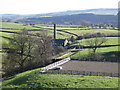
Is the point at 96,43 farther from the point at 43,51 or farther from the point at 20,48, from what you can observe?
the point at 20,48

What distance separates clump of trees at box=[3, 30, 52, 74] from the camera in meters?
37.8

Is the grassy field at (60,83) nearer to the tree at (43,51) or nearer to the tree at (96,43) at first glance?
the tree at (43,51)

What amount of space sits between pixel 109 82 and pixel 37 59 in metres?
19.5

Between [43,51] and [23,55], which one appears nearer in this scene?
[23,55]

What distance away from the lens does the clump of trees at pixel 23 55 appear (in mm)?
37812

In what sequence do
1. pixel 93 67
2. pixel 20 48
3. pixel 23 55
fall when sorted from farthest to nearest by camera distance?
pixel 23 55, pixel 20 48, pixel 93 67

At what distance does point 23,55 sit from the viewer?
42.4 meters

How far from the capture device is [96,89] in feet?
72.8

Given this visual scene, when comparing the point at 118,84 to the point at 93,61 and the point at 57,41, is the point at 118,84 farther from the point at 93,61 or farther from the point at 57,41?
the point at 57,41

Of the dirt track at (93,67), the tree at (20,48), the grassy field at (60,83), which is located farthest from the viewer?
the tree at (20,48)

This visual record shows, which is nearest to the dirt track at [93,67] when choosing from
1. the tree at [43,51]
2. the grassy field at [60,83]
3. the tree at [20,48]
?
the tree at [43,51]

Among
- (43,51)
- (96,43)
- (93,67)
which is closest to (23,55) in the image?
(43,51)

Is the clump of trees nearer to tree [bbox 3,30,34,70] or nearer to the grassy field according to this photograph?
tree [bbox 3,30,34,70]

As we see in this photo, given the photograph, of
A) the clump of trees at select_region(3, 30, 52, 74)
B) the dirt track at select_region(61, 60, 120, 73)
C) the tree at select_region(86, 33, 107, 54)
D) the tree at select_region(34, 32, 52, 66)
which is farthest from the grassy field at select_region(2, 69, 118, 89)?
the tree at select_region(86, 33, 107, 54)
